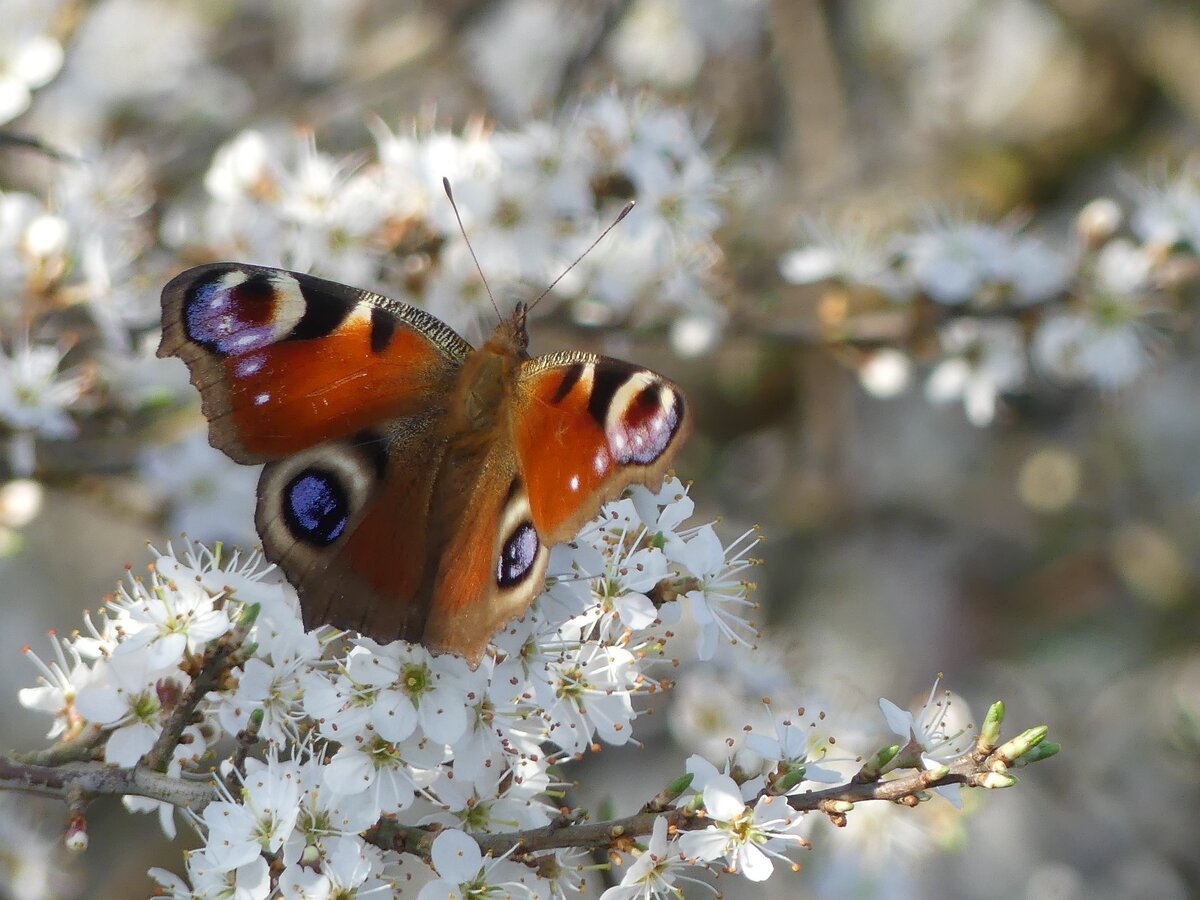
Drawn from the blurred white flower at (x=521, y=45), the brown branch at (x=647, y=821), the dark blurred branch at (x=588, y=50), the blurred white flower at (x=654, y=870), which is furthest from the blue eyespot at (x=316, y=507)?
the blurred white flower at (x=521, y=45)

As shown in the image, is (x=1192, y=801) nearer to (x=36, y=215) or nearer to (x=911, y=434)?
(x=911, y=434)

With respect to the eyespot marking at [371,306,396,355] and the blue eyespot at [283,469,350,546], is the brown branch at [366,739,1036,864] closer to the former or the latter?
the blue eyespot at [283,469,350,546]

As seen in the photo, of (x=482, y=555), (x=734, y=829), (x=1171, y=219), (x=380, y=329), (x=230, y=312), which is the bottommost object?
(x=1171, y=219)

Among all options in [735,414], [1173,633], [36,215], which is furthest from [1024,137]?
[36,215]

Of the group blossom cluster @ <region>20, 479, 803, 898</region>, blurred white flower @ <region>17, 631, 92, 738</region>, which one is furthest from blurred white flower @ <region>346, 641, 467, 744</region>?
blurred white flower @ <region>17, 631, 92, 738</region>

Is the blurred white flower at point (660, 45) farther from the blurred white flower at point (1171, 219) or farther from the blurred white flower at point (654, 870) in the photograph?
the blurred white flower at point (654, 870)

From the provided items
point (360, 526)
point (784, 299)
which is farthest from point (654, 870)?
point (784, 299)

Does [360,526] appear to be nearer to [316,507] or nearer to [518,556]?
[316,507]
